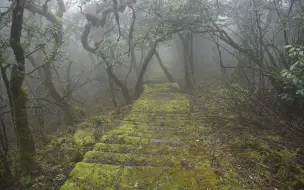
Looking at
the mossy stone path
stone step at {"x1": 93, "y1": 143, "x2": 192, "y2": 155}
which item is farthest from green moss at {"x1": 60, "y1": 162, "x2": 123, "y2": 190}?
stone step at {"x1": 93, "y1": 143, "x2": 192, "y2": 155}

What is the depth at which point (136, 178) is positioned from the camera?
13.2ft

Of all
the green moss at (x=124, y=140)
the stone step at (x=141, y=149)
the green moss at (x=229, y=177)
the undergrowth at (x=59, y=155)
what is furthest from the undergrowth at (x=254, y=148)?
the undergrowth at (x=59, y=155)

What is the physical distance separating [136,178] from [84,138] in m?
3.21

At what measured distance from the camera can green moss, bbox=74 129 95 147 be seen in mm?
6414

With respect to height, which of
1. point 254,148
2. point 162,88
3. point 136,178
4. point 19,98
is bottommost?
point 254,148

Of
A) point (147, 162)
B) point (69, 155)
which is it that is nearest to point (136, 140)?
point (147, 162)

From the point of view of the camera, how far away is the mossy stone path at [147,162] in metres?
3.91

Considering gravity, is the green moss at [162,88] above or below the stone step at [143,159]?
above

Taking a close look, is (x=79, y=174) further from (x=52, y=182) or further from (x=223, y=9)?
(x=223, y=9)

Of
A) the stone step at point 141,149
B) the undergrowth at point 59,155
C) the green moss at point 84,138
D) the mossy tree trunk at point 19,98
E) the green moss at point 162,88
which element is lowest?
the undergrowth at point 59,155

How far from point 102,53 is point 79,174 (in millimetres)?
7069

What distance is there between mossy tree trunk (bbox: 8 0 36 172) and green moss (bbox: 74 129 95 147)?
147 centimetres

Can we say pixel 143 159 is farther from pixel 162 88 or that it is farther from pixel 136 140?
pixel 162 88

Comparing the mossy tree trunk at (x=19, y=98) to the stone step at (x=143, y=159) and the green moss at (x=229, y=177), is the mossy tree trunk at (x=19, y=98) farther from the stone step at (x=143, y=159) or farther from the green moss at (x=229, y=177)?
the green moss at (x=229, y=177)
